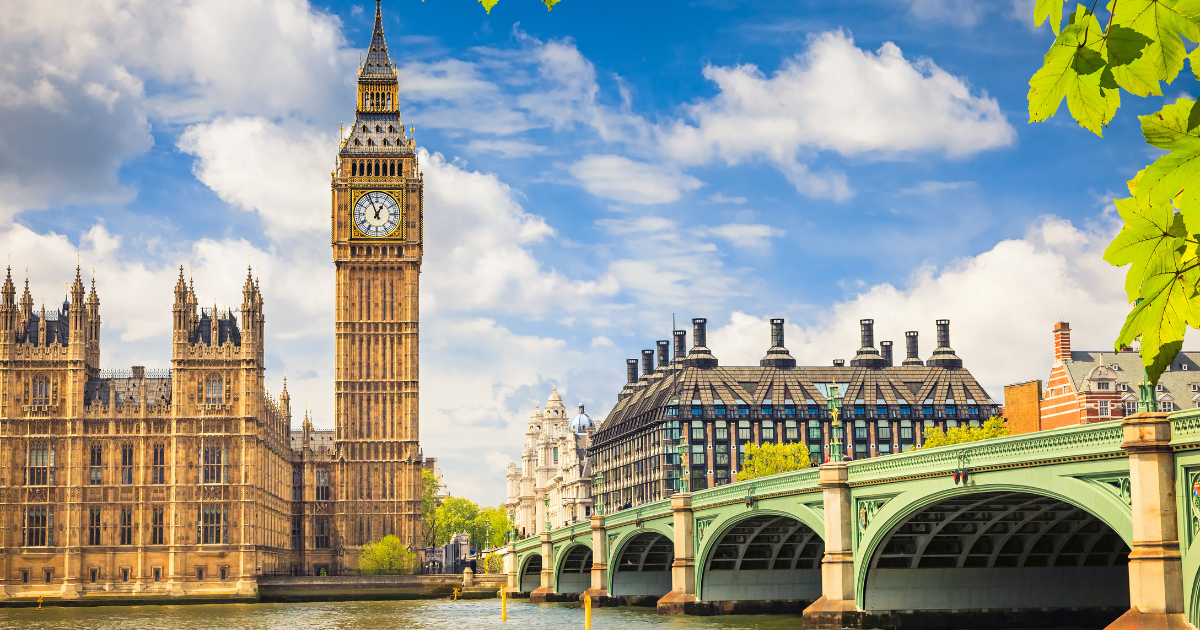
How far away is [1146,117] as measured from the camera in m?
4.74

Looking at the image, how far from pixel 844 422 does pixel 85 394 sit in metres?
79.4

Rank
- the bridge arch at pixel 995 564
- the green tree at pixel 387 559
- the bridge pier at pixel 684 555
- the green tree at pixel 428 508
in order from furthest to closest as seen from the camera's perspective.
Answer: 1. the green tree at pixel 428 508
2. the green tree at pixel 387 559
3. the bridge pier at pixel 684 555
4. the bridge arch at pixel 995 564

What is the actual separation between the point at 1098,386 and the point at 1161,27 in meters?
106

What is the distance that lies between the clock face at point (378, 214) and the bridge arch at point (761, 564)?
8099 cm

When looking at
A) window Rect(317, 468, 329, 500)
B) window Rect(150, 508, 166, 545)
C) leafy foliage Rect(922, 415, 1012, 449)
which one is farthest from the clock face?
leafy foliage Rect(922, 415, 1012, 449)

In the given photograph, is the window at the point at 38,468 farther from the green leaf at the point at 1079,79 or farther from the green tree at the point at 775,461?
the green leaf at the point at 1079,79

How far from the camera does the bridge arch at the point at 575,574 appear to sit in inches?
4245

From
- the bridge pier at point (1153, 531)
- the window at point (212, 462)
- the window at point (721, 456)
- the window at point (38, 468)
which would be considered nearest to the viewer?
the bridge pier at point (1153, 531)

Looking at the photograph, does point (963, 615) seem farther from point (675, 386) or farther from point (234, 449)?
point (675, 386)

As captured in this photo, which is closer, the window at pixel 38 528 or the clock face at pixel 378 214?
the window at pixel 38 528

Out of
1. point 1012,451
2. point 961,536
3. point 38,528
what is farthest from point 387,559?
point 1012,451

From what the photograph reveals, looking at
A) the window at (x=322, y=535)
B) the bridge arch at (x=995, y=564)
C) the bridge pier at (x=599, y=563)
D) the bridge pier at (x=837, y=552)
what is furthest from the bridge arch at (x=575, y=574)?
the bridge pier at (x=837, y=552)

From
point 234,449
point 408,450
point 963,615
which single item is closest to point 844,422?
point 408,450

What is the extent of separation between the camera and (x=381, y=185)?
145m
